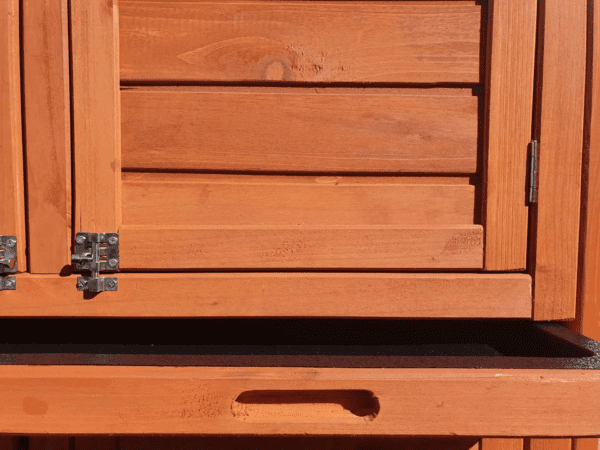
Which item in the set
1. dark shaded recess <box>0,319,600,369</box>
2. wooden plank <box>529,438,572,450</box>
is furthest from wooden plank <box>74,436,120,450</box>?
wooden plank <box>529,438,572,450</box>

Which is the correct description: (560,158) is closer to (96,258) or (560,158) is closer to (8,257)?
(96,258)

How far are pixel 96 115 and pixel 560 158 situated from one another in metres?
0.66

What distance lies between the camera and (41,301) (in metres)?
0.57

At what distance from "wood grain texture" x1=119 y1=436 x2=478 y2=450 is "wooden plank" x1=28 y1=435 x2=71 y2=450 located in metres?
0.09

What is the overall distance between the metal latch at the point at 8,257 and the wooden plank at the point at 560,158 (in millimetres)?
746

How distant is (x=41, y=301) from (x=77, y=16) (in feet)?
1.32

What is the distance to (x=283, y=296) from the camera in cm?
57

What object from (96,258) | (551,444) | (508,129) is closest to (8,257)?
(96,258)

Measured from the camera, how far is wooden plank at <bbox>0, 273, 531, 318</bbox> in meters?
0.57

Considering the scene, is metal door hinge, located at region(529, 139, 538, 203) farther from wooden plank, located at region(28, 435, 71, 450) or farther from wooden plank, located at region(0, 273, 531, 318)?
wooden plank, located at region(28, 435, 71, 450)

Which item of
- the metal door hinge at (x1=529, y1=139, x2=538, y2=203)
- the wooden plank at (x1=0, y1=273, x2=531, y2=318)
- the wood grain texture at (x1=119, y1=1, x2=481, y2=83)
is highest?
the wood grain texture at (x1=119, y1=1, x2=481, y2=83)

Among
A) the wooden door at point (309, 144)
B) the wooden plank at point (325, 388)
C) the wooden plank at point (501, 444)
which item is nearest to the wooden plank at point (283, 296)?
the wooden door at point (309, 144)

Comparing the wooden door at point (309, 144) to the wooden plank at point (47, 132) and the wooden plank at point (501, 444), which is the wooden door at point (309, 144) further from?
the wooden plank at point (501, 444)

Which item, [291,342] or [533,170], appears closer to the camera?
[533,170]
